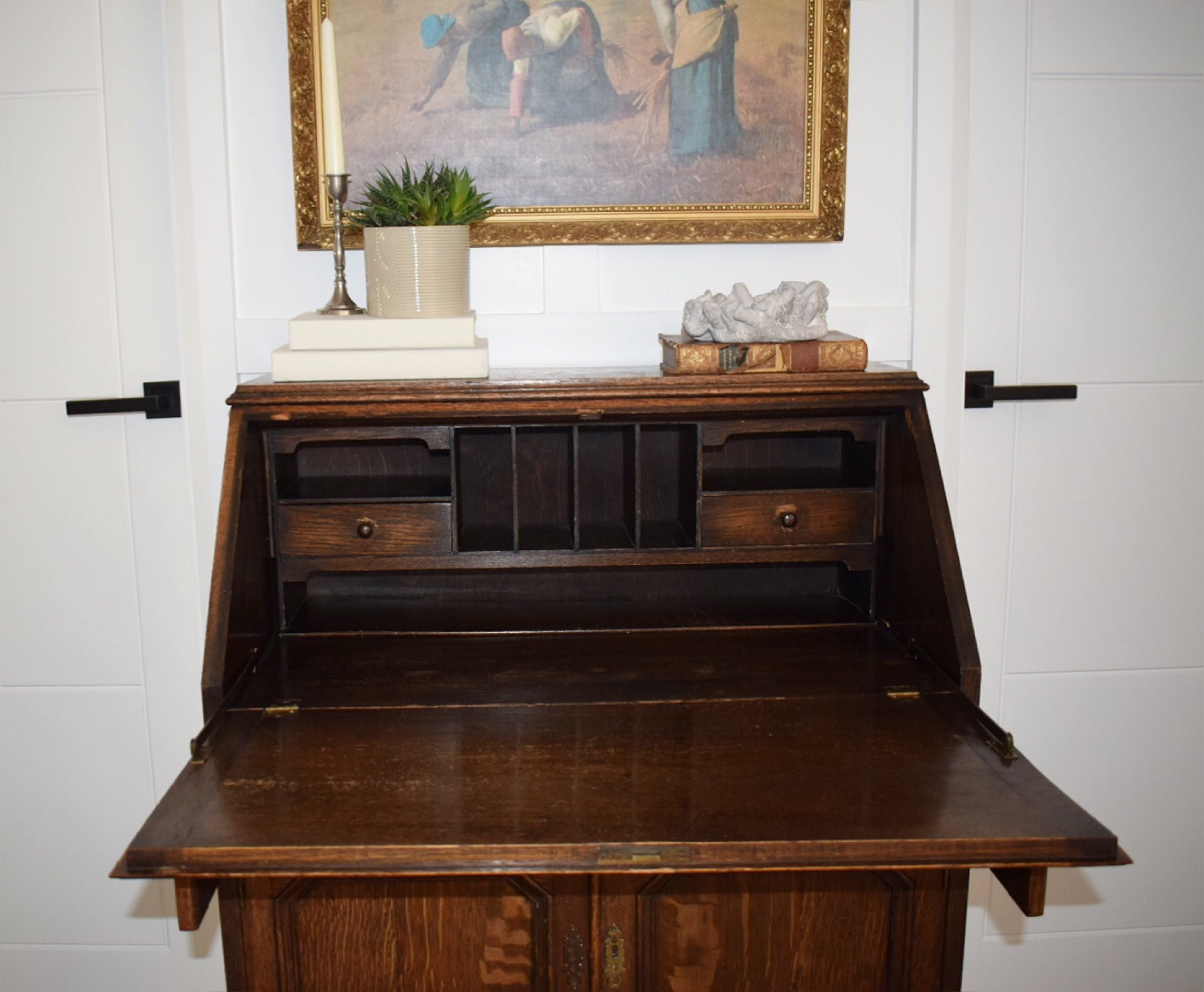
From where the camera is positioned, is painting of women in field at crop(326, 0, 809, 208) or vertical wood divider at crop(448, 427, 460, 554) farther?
painting of women in field at crop(326, 0, 809, 208)

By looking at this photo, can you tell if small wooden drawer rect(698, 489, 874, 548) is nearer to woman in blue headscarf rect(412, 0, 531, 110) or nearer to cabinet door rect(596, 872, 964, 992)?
cabinet door rect(596, 872, 964, 992)

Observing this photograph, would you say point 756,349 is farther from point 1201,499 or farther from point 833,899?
point 1201,499

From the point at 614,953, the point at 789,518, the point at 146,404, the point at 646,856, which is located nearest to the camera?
the point at 646,856

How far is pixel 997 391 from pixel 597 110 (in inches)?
36.3

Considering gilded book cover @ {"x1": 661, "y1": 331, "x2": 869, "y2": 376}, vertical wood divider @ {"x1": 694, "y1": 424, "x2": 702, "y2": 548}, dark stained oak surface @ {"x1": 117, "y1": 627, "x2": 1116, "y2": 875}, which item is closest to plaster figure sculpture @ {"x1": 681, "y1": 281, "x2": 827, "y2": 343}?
gilded book cover @ {"x1": 661, "y1": 331, "x2": 869, "y2": 376}

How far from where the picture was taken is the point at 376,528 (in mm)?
1756

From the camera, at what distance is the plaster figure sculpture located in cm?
170

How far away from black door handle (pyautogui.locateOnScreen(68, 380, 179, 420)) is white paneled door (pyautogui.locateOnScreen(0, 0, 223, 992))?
2 centimetres

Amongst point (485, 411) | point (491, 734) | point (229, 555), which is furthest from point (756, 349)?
point (229, 555)

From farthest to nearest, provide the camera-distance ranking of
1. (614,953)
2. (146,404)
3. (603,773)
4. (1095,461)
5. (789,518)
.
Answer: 1. (1095,461)
2. (146,404)
3. (789,518)
4. (614,953)
5. (603,773)

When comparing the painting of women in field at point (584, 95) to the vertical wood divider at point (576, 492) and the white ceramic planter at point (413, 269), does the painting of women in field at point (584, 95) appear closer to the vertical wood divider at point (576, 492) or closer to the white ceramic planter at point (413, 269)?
the white ceramic planter at point (413, 269)

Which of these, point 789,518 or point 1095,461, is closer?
point 789,518

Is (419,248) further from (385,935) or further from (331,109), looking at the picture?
(385,935)

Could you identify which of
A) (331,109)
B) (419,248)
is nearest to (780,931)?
(419,248)
